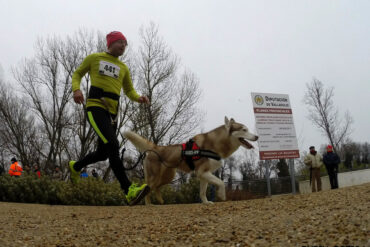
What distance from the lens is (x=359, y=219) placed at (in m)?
2.38

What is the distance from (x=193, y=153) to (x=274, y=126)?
18.5ft

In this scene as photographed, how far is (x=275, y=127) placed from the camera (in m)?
11.4

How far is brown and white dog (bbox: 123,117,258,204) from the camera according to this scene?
662cm

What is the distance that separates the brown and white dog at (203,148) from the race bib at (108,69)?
2.23 m

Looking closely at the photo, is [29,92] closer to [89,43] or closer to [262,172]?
[89,43]

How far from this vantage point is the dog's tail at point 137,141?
618cm

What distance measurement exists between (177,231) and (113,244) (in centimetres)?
58

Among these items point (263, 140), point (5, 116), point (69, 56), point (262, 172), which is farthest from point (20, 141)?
point (262, 172)

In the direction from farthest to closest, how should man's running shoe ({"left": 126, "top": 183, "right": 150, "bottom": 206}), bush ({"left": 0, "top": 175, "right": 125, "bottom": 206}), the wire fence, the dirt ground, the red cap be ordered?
the wire fence < bush ({"left": 0, "top": 175, "right": 125, "bottom": 206}) < the red cap < man's running shoe ({"left": 126, "top": 183, "right": 150, "bottom": 206}) < the dirt ground

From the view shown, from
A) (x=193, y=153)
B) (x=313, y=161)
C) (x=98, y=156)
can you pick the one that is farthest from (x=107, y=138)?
(x=313, y=161)

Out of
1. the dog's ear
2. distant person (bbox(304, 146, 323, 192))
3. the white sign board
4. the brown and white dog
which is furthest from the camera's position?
distant person (bbox(304, 146, 323, 192))

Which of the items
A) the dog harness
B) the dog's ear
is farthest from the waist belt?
the dog's ear

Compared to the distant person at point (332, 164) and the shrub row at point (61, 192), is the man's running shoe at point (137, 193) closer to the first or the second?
the shrub row at point (61, 192)

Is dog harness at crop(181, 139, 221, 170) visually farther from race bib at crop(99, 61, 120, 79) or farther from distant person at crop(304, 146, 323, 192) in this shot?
distant person at crop(304, 146, 323, 192)
